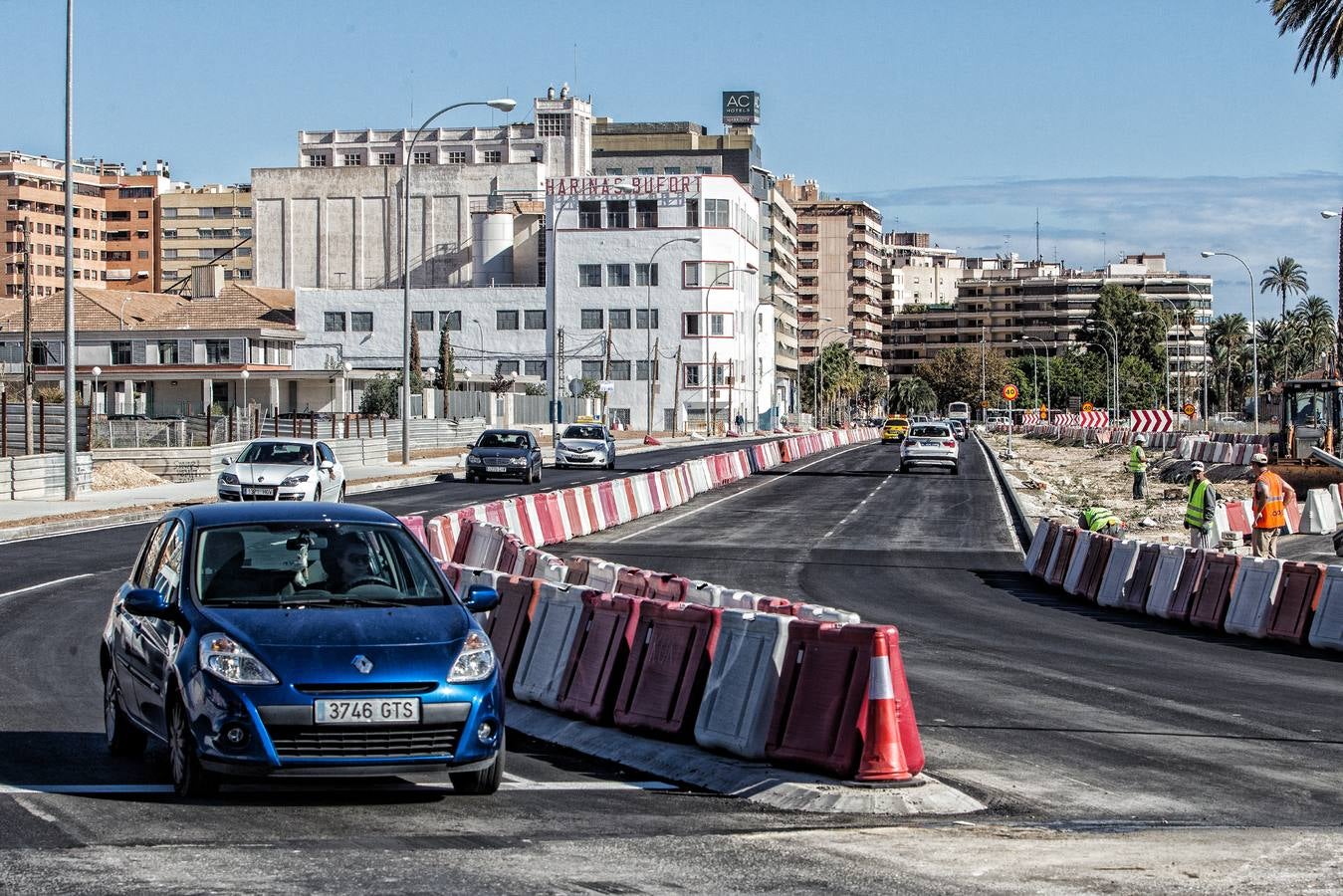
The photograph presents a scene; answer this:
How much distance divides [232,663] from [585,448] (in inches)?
1957

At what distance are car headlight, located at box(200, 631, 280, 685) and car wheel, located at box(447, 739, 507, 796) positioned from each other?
1.22m

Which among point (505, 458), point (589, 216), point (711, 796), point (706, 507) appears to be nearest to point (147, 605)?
point (711, 796)

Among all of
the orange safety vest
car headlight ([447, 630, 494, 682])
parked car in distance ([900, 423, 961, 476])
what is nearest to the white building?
parked car in distance ([900, 423, 961, 476])

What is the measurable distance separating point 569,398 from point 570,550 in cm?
9711

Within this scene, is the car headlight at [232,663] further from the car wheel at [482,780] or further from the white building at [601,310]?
the white building at [601,310]

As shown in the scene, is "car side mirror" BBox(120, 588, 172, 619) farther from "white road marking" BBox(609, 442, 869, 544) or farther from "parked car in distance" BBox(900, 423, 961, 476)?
"parked car in distance" BBox(900, 423, 961, 476)

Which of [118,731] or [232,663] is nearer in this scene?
[232,663]

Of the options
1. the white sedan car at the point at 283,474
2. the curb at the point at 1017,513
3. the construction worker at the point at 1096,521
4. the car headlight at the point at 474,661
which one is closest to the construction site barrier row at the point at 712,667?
the car headlight at the point at 474,661

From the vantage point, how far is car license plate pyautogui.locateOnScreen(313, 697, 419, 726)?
829 cm

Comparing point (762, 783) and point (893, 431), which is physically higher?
point (893, 431)

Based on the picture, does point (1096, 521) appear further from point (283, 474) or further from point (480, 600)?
point (480, 600)

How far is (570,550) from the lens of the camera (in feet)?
92.9

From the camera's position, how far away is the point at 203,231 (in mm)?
186250

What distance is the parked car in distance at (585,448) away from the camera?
5806 cm
